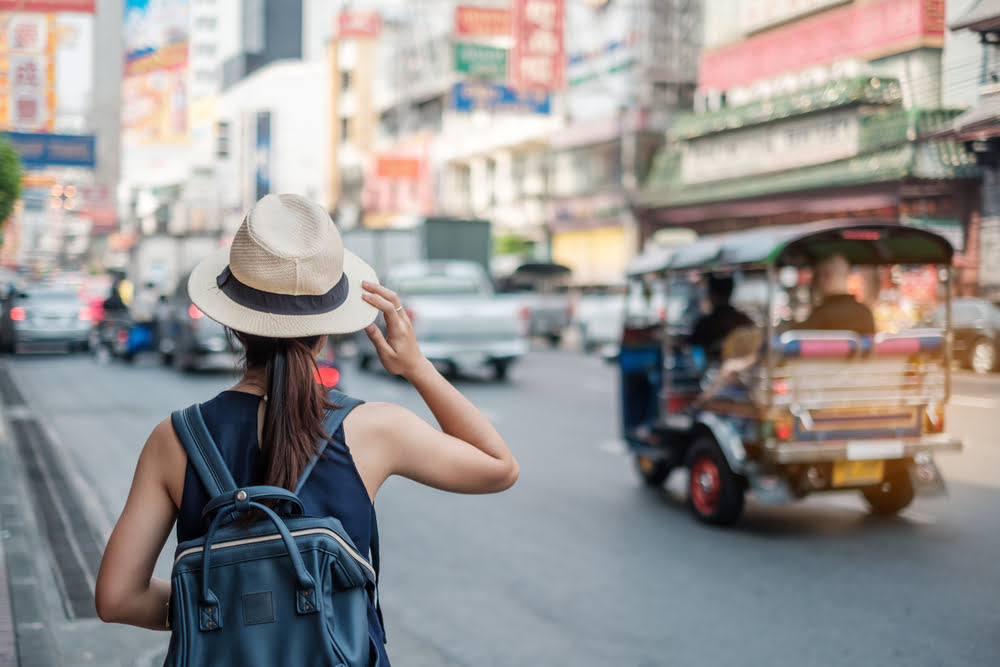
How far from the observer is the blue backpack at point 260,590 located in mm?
1996

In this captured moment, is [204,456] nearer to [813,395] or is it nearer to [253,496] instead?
[253,496]

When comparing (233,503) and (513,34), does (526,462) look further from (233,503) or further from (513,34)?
(513,34)

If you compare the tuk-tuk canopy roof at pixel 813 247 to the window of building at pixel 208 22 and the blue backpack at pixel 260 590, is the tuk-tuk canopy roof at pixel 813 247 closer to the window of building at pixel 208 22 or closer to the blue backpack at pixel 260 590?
the blue backpack at pixel 260 590

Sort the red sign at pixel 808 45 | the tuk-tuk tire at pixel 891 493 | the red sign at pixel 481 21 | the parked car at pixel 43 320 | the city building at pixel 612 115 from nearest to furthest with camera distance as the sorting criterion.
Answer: the tuk-tuk tire at pixel 891 493 < the red sign at pixel 808 45 < the parked car at pixel 43 320 < the red sign at pixel 481 21 < the city building at pixel 612 115

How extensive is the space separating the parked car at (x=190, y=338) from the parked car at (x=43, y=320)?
14.6 feet

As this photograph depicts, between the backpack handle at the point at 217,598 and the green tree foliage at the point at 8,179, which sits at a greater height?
the green tree foliage at the point at 8,179

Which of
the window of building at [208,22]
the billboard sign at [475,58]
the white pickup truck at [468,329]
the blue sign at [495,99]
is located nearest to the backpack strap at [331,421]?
the white pickup truck at [468,329]

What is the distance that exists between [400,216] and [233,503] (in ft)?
206

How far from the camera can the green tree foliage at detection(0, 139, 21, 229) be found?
20.3 meters

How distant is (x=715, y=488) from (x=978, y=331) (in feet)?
45.4

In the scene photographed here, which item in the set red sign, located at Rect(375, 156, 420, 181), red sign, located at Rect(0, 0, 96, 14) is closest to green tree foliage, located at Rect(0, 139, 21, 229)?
red sign, located at Rect(0, 0, 96, 14)

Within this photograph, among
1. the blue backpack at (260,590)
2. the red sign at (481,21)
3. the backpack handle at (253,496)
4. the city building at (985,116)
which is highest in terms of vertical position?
the red sign at (481,21)

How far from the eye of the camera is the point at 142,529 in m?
2.19

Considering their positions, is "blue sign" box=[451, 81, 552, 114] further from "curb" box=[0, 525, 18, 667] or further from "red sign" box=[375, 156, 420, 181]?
"curb" box=[0, 525, 18, 667]
